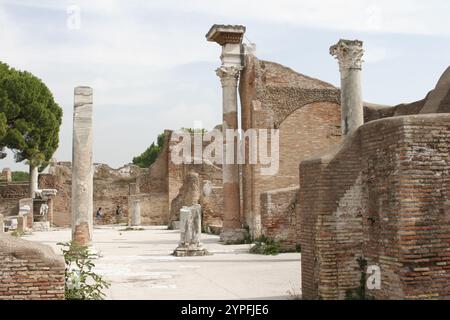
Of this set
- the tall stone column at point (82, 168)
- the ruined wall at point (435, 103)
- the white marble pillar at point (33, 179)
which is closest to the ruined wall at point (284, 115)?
the ruined wall at point (435, 103)

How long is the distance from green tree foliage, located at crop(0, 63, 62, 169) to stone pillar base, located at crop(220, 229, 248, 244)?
20500 mm

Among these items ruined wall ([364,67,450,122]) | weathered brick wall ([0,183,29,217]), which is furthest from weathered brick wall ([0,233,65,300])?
weathered brick wall ([0,183,29,217])

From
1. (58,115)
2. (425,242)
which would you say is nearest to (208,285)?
(425,242)

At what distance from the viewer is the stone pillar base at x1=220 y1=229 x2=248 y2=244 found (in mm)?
17094

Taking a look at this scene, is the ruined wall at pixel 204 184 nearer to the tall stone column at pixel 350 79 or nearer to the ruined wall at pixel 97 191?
the ruined wall at pixel 97 191

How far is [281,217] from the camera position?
1402cm

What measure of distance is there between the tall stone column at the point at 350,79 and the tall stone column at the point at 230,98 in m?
5.59

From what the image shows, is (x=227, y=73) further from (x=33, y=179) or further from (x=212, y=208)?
(x=33, y=179)

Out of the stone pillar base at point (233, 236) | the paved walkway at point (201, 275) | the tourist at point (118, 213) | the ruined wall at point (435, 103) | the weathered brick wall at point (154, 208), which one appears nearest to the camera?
the paved walkway at point (201, 275)

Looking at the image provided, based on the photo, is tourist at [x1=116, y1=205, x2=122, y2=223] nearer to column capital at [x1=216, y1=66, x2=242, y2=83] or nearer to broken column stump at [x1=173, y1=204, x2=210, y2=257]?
column capital at [x1=216, y1=66, x2=242, y2=83]

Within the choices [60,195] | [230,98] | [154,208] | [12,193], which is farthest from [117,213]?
[230,98]

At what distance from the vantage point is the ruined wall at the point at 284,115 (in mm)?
18000

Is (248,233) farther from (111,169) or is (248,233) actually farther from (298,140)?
(111,169)
